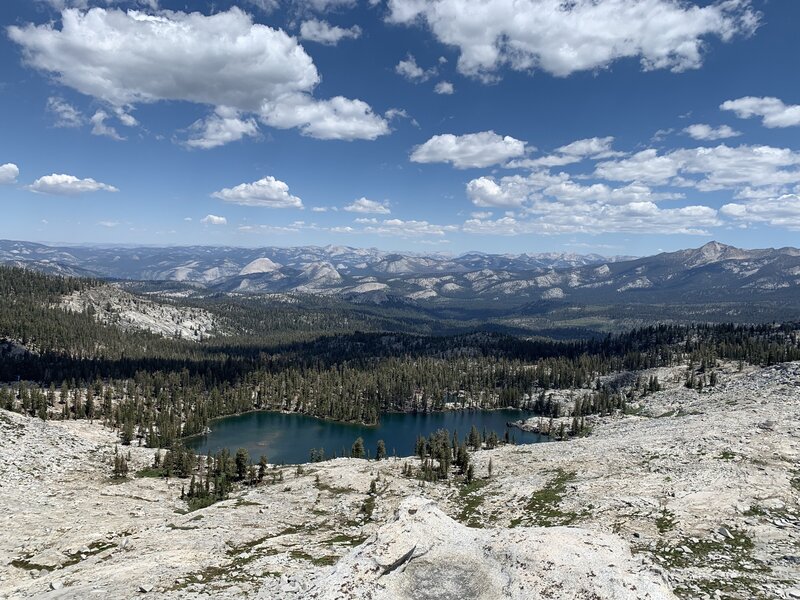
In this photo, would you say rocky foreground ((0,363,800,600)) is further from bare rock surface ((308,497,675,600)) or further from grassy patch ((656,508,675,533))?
grassy patch ((656,508,675,533))

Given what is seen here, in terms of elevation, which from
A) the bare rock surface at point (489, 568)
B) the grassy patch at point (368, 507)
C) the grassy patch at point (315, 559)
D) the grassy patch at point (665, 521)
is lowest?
the grassy patch at point (368, 507)

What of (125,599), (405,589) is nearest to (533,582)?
(405,589)

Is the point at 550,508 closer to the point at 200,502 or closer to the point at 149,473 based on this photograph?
the point at 200,502

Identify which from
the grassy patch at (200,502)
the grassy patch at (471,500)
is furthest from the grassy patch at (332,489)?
the grassy patch at (471,500)

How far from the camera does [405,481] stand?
94.6 metres

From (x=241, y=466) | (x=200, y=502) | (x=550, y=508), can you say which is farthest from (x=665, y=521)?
(x=241, y=466)

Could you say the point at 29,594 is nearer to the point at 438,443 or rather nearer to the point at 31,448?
the point at 31,448

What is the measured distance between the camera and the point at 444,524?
37.2 meters

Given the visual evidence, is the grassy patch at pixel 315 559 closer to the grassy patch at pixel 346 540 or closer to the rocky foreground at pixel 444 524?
the rocky foreground at pixel 444 524

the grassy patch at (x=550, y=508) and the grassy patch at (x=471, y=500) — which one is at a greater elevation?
the grassy patch at (x=550, y=508)

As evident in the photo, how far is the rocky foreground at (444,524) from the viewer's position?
31344 mm

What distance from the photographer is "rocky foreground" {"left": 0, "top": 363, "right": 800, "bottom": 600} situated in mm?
31344

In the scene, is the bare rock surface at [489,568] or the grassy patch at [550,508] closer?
the bare rock surface at [489,568]

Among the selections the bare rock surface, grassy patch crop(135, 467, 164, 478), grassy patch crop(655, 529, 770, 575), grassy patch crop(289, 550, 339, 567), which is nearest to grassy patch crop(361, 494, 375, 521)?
grassy patch crop(289, 550, 339, 567)
